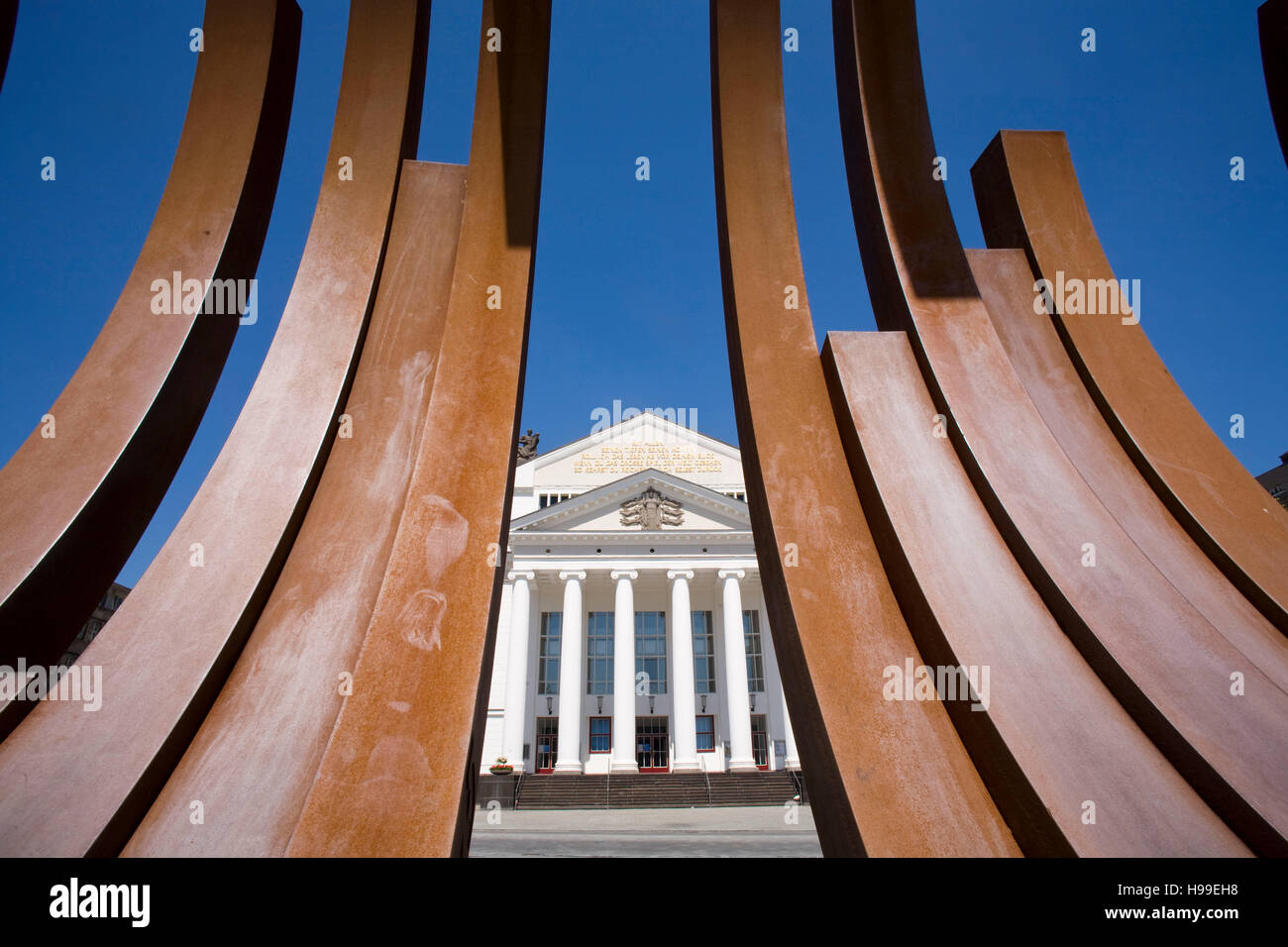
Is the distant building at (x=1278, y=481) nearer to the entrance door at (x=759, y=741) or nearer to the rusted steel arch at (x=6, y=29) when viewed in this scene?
the entrance door at (x=759, y=741)

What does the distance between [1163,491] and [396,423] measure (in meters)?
5.00

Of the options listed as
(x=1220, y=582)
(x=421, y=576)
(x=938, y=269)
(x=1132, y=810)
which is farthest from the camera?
(x=938, y=269)

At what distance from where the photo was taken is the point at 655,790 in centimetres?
2714

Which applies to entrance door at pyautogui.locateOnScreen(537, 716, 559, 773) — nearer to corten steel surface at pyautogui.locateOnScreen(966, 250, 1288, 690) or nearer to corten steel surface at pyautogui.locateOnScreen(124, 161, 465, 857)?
corten steel surface at pyautogui.locateOnScreen(124, 161, 465, 857)

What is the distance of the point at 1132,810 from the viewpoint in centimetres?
295

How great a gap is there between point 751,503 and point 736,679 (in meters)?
29.1

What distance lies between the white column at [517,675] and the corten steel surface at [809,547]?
1108 inches

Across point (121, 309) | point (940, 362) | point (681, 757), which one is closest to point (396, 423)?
point (121, 309)

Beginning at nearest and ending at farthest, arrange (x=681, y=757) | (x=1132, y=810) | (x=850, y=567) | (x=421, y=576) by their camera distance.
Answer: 1. (x=1132, y=810)
2. (x=421, y=576)
3. (x=850, y=567)
4. (x=681, y=757)

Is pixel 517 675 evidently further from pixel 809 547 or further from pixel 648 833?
pixel 809 547

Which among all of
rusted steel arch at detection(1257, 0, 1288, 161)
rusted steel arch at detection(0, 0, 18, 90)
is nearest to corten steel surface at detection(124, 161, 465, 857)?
rusted steel arch at detection(0, 0, 18, 90)

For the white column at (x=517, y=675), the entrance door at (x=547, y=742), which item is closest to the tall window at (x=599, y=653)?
the entrance door at (x=547, y=742)

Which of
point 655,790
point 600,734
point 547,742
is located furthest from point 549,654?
point 655,790
